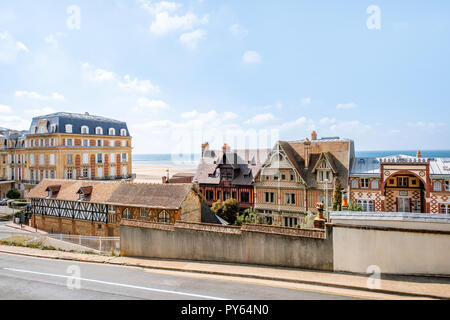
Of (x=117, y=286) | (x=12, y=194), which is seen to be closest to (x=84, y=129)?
(x=12, y=194)

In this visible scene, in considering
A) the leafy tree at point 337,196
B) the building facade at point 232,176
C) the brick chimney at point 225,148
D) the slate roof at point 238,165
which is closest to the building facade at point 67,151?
the slate roof at point 238,165

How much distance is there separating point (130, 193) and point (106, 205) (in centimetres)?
295

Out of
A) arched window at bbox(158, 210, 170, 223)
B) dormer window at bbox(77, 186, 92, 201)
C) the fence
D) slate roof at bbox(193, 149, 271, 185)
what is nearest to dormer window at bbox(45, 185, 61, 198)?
dormer window at bbox(77, 186, 92, 201)

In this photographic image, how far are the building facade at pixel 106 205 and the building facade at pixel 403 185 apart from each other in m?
15.3

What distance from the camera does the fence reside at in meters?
19.2

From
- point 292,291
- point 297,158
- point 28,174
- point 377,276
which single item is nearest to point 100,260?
point 292,291

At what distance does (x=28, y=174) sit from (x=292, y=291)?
59.3 meters

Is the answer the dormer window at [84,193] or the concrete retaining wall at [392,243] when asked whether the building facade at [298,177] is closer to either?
the concrete retaining wall at [392,243]

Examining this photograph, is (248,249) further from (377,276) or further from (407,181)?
(407,181)

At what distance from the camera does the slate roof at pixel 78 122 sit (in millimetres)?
50463

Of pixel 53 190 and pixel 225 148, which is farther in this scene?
pixel 225 148

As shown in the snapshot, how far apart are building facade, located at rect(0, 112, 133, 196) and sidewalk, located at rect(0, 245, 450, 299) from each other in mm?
39993

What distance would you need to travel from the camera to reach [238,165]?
38875mm

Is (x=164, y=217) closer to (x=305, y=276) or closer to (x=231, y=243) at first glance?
(x=231, y=243)
